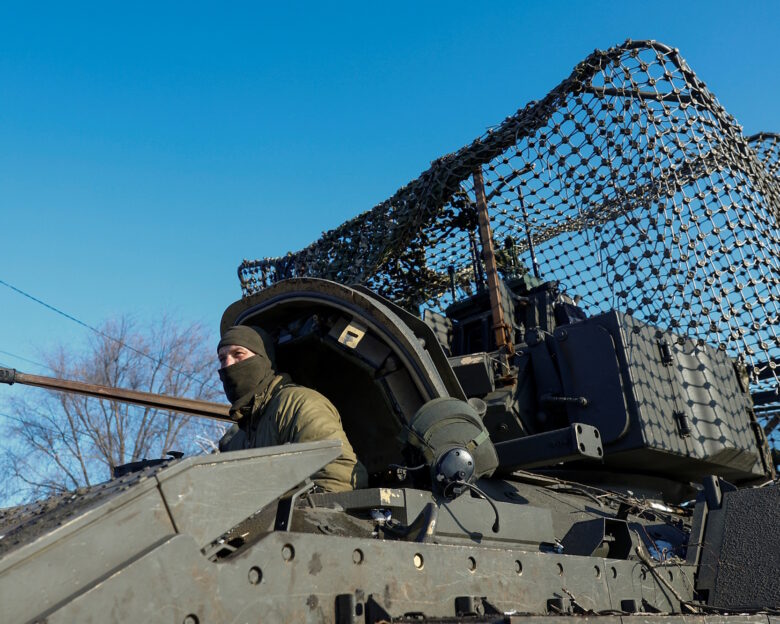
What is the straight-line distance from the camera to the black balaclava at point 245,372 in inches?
177

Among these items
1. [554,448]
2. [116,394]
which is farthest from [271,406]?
[116,394]

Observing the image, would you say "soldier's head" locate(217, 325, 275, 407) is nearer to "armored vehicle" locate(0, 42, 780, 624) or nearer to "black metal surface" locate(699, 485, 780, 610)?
"armored vehicle" locate(0, 42, 780, 624)

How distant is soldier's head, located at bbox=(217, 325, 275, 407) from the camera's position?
4504 millimetres

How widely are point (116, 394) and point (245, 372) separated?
3567 mm

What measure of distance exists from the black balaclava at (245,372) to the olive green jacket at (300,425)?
0.05m

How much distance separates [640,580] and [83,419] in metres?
22.1

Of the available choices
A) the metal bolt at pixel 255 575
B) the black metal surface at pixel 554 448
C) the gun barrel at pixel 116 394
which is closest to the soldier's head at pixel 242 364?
the black metal surface at pixel 554 448

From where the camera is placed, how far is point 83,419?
2372 centimetres

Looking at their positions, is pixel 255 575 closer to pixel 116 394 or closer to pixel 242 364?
pixel 242 364

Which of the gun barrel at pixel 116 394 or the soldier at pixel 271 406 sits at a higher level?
the gun barrel at pixel 116 394

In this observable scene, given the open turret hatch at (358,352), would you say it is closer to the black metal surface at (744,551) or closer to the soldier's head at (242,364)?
the soldier's head at (242,364)

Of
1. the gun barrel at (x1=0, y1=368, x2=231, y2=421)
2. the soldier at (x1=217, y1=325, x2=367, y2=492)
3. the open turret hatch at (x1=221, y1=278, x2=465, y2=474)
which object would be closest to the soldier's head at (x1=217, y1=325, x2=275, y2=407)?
the soldier at (x1=217, y1=325, x2=367, y2=492)

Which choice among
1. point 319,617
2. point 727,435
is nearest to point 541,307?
point 727,435

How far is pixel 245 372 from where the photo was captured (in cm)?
452
